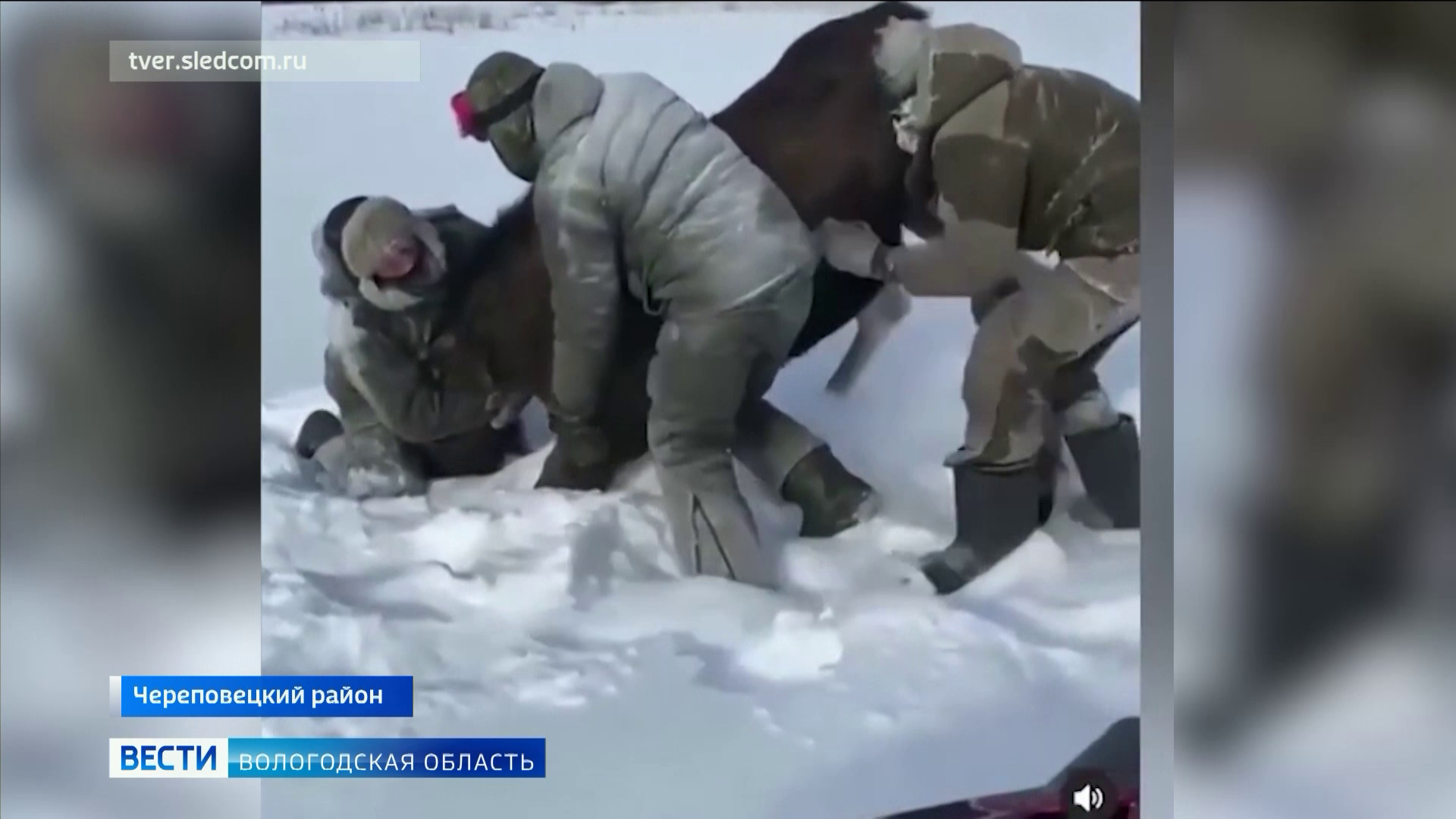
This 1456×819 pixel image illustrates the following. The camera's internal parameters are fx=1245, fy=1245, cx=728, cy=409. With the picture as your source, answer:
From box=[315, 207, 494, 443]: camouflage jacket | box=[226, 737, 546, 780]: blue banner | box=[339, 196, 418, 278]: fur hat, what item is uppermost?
box=[339, 196, 418, 278]: fur hat

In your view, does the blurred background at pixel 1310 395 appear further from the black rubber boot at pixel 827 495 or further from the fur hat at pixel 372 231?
the fur hat at pixel 372 231

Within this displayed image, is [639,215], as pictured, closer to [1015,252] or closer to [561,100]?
[561,100]

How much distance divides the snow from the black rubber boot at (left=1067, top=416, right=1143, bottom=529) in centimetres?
2

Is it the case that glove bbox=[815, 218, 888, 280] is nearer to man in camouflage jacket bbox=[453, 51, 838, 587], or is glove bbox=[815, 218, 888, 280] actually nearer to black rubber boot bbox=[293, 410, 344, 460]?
man in camouflage jacket bbox=[453, 51, 838, 587]

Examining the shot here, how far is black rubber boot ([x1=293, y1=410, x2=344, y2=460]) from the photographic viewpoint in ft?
2.57

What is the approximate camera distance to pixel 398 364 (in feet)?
2.57

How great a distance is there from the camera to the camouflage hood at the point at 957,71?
0.77 meters

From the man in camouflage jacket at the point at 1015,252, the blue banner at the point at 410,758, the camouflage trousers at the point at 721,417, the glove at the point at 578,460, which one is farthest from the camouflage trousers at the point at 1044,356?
the blue banner at the point at 410,758

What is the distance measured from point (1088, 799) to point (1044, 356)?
0.27m

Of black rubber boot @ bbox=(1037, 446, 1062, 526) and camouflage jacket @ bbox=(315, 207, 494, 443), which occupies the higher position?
camouflage jacket @ bbox=(315, 207, 494, 443)

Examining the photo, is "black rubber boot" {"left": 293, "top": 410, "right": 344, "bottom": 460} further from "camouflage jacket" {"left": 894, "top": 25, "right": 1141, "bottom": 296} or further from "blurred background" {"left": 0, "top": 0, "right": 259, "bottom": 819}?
"camouflage jacket" {"left": 894, "top": 25, "right": 1141, "bottom": 296}

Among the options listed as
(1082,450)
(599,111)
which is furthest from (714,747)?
(599,111)

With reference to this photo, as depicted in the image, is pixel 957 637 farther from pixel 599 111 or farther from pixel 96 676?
pixel 96 676

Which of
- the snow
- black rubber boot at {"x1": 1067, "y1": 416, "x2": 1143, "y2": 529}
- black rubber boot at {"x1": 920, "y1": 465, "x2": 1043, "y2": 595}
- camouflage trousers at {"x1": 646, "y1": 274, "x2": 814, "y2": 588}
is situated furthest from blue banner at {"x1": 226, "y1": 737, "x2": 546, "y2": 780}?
black rubber boot at {"x1": 1067, "y1": 416, "x2": 1143, "y2": 529}
